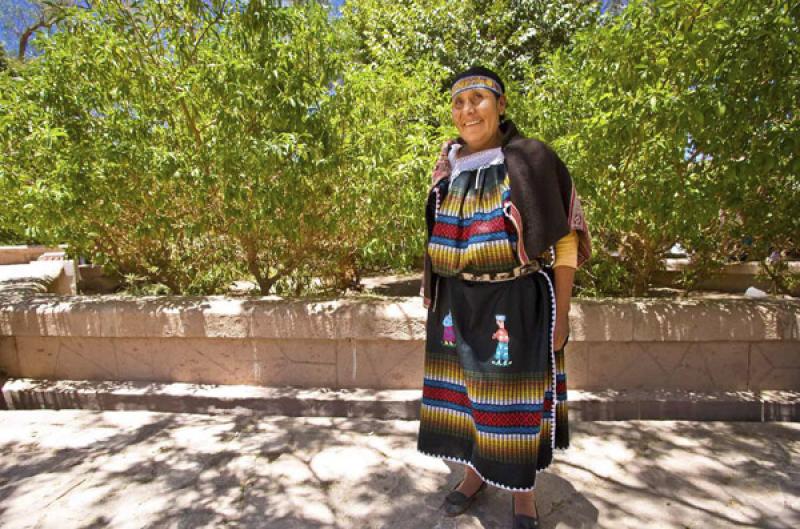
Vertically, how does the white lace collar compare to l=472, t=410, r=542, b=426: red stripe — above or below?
above

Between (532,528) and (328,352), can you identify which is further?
(328,352)

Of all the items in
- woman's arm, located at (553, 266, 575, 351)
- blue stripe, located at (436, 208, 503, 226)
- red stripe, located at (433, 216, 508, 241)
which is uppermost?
blue stripe, located at (436, 208, 503, 226)

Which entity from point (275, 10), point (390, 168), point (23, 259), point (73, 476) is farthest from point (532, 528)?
point (23, 259)

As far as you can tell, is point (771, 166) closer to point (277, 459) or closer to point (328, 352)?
point (328, 352)

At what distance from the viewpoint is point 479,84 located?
6.77 ft

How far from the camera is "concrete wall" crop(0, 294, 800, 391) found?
3.32 metres

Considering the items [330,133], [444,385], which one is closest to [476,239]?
[444,385]

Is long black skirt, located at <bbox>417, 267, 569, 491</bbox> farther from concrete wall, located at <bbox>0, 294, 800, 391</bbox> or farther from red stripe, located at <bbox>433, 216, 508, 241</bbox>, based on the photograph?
concrete wall, located at <bbox>0, 294, 800, 391</bbox>

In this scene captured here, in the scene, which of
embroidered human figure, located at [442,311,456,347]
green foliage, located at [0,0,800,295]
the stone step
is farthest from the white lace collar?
the stone step

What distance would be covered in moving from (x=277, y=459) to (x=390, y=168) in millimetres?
2138

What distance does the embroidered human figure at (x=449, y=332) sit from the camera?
2256 mm

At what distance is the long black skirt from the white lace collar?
0.48 meters

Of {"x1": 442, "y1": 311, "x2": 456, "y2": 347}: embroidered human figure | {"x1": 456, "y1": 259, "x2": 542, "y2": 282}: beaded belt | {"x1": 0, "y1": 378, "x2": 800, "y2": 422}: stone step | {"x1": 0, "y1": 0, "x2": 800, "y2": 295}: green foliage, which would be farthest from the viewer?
{"x1": 0, "y1": 378, "x2": 800, "y2": 422}: stone step

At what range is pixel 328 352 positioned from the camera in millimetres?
3523
